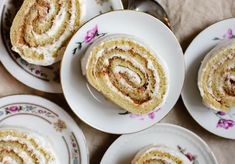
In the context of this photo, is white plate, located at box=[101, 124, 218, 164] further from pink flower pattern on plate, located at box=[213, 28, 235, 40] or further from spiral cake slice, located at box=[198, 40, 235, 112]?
pink flower pattern on plate, located at box=[213, 28, 235, 40]

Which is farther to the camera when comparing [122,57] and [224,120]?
[224,120]

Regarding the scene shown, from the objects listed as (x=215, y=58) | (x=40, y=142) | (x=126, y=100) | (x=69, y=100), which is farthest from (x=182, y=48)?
(x=40, y=142)

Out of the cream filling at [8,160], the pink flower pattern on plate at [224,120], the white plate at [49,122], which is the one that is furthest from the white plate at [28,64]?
the pink flower pattern on plate at [224,120]

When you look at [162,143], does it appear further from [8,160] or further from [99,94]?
[8,160]

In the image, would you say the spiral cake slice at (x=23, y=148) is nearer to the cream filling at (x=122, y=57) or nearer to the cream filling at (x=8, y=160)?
the cream filling at (x=8, y=160)

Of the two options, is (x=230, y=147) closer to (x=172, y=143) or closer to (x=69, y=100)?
(x=172, y=143)

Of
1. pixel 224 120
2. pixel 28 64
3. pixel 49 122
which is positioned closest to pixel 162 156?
pixel 224 120
